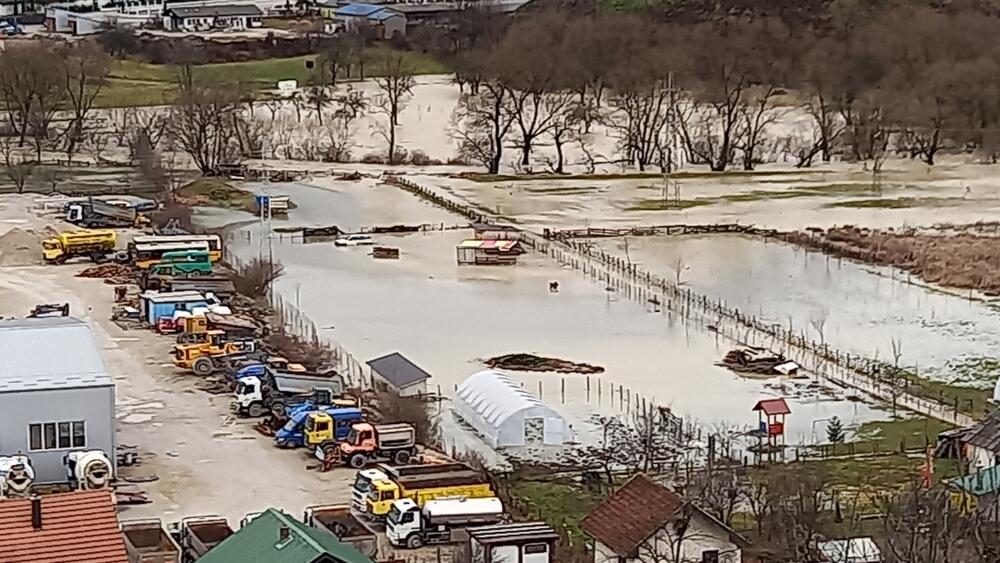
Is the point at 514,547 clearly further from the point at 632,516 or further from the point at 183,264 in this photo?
the point at 183,264

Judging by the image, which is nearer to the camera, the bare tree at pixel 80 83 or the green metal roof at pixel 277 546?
the green metal roof at pixel 277 546

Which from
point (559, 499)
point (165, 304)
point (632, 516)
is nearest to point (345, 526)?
point (632, 516)

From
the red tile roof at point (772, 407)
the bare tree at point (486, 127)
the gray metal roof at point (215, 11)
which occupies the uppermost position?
the gray metal roof at point (215, 11)

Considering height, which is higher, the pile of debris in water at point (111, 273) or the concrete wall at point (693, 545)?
the concrete wall at point (693, 545)

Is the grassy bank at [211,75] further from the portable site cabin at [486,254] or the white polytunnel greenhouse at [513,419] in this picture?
the white polytunnel greenhouse at [513,419]

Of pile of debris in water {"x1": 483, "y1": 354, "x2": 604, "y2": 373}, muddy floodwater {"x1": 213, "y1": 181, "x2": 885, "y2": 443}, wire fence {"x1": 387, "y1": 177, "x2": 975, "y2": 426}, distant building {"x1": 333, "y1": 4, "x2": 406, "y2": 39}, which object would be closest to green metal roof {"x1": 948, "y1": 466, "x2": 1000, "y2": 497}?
muddy floodwater {"x1": 213, "y1": 181, "x2": 885, "y2": 443}

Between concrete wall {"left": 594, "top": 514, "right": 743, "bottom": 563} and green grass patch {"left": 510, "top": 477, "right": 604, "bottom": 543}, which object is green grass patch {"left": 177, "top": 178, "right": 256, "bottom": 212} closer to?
green grass patch {"left": 510, "top": 477, "right": 604, "bottom": 543}

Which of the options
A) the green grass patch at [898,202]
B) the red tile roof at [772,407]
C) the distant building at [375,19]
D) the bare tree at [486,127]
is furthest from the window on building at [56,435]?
the distant building at [375,19]
